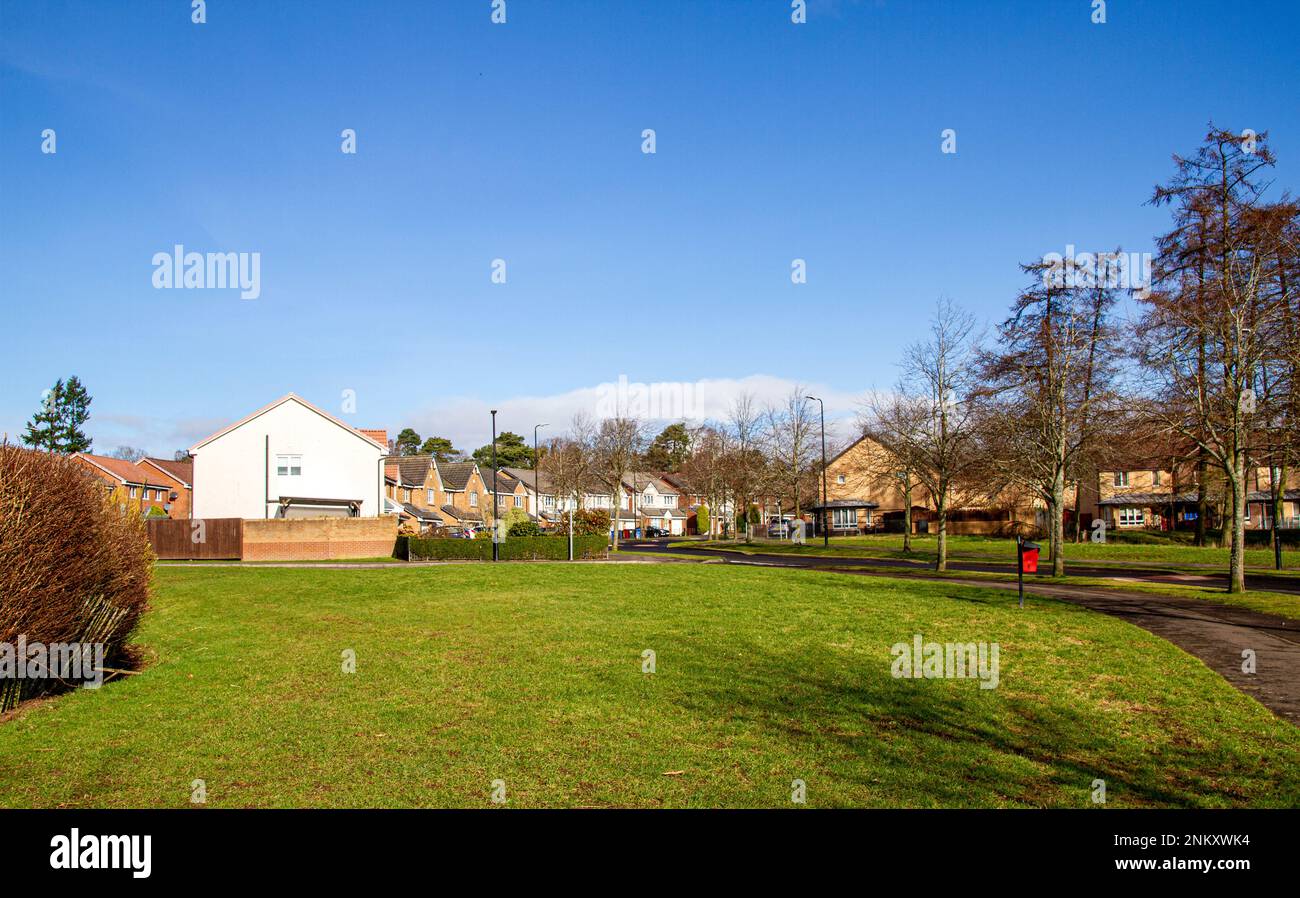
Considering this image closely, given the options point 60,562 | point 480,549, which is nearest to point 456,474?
point 480,549

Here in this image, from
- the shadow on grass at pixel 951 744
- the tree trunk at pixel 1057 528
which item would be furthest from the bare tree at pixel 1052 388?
the shadow on grass at pixel 951 744

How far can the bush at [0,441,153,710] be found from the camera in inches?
352

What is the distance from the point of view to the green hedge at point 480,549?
38.3 metres

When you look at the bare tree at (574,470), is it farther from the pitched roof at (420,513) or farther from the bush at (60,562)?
the bush at (60,562)

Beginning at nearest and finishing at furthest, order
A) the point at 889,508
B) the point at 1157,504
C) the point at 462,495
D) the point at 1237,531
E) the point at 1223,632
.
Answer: the point at 1223,632 < the point at 1237,531 < the point at 1157,504 < the point at 889,508 < the point at 462,495

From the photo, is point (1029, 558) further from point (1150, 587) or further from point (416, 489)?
point (416, 489)

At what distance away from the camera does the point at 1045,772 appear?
23.1 feet

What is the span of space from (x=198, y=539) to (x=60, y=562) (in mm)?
32589

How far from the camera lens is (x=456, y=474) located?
84.8 meters

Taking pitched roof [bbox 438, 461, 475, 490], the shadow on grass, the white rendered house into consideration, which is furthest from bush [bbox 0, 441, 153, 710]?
pitched roof [bbox 438, 461, 475, 490]

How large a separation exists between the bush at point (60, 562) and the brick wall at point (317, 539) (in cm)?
2732

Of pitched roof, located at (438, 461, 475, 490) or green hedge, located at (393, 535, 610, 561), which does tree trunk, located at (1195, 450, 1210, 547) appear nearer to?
green hedge, located at (393, 535, 610, 561)
